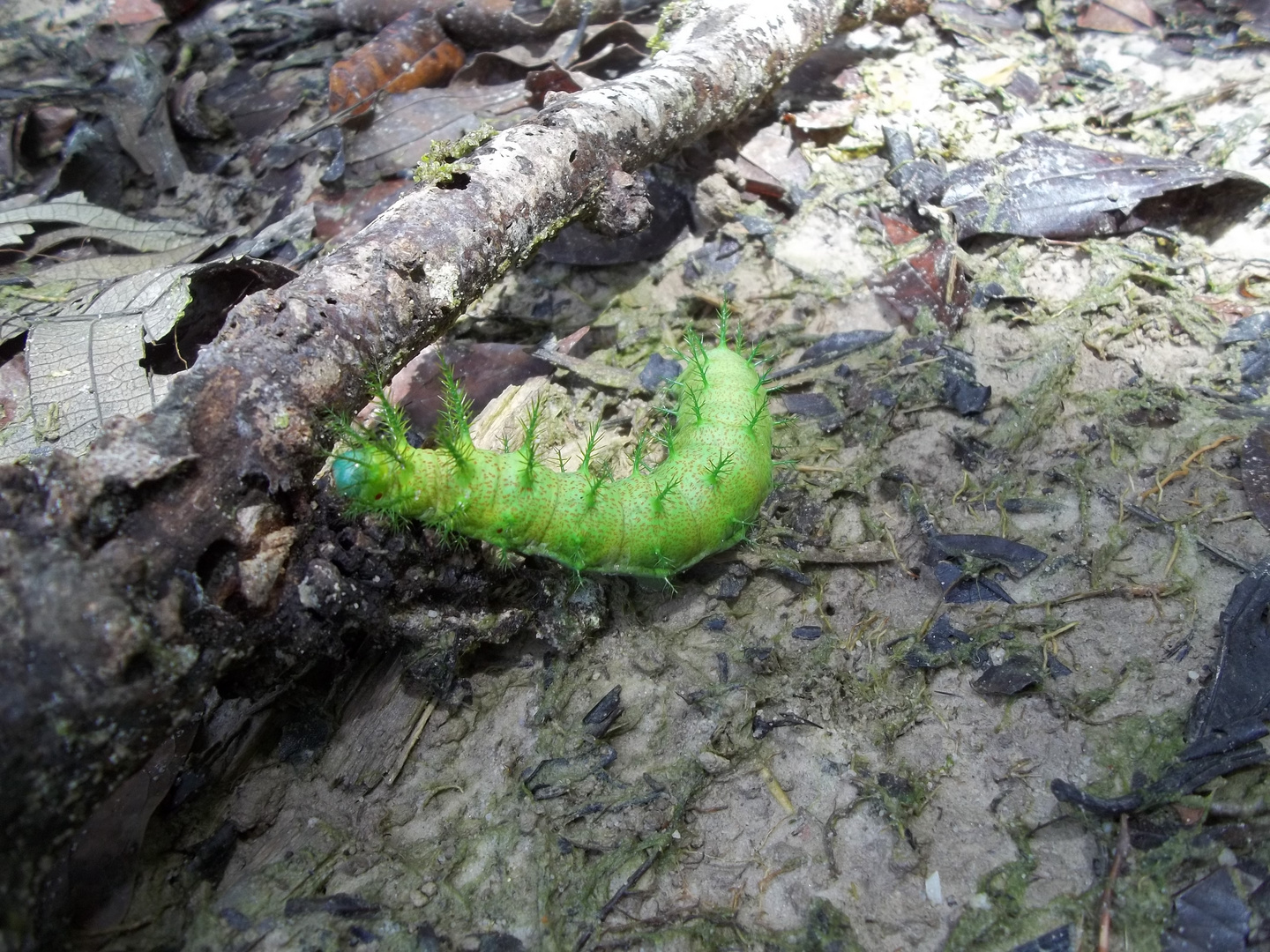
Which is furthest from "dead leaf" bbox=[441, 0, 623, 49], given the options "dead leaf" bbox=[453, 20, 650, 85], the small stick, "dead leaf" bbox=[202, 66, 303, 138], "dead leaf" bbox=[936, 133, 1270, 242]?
the small stick

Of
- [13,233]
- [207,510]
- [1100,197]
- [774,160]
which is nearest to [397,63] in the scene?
[13,233]

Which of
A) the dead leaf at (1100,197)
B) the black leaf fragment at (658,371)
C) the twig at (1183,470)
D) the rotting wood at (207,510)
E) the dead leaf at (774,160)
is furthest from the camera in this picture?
the dead leaf at (774,160)

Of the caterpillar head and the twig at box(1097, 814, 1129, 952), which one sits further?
the caterpillar head

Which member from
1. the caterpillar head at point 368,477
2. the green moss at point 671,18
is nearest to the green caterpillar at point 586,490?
the caterpillar head at point 368,477

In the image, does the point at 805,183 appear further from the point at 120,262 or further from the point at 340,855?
the point at 340,855

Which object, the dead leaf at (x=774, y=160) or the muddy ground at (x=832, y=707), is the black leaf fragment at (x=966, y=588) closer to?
the muddy ground at (x=832, y=707)

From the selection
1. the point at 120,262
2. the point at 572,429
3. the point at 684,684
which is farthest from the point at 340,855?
the point at 120,262

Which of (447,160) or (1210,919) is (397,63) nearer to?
(447,160)

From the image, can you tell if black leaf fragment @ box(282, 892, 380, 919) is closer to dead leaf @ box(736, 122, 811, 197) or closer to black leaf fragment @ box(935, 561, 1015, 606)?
black leaf fragment @ box(935, 561, 1015, 606)
